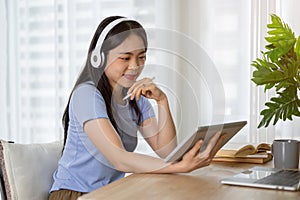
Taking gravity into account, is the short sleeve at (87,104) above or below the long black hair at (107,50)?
below

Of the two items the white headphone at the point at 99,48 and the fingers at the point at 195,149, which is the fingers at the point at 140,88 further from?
the fingers at the point at 195,149

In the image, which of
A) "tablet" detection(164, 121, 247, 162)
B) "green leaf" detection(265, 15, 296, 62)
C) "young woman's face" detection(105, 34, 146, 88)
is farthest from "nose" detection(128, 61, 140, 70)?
"green leaf" detection(265, 15, 296, 62)

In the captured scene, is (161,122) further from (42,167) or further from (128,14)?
(128,14)

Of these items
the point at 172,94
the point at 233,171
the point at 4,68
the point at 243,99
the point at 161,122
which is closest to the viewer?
the point at 233,171

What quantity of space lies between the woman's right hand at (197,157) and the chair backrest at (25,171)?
50cm

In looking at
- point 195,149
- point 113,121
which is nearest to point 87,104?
point 113,121

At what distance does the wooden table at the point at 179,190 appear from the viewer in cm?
126

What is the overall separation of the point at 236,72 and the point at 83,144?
1140 millimetres

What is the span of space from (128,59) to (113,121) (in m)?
0.23

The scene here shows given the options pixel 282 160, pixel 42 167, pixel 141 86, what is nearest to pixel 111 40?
pixel 141 86

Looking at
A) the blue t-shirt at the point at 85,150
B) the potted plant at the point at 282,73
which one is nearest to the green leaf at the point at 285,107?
the potted plant at the point at 282,73

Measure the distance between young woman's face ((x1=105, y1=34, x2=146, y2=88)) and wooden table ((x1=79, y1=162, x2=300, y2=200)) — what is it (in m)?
0.33

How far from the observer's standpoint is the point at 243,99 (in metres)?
2.69

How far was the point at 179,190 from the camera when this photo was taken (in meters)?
1.33
